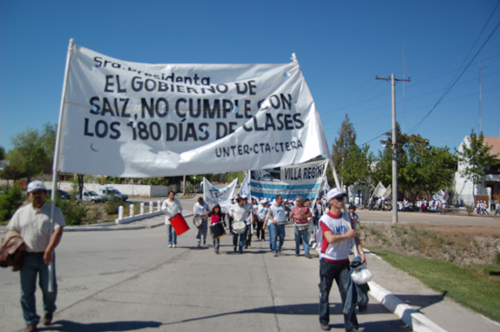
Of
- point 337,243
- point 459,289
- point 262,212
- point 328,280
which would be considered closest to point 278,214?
point 262,212

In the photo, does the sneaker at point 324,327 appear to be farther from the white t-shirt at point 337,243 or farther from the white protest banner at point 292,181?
the white protest banner at point 292,181

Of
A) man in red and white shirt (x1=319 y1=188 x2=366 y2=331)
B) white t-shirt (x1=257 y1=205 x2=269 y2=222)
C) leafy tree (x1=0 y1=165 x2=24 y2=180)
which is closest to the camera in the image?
man in red and white shirt (x1=319 y1=188 x2=366 y2=331)

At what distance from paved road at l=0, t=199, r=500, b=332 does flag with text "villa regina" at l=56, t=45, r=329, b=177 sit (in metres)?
2.09

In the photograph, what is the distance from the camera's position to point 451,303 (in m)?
6.12

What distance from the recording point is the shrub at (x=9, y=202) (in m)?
20.0

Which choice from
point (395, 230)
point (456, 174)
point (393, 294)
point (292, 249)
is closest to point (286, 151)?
point (393, 294)

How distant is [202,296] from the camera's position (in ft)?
20.7

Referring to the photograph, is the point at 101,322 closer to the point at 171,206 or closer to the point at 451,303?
the point at 451,303

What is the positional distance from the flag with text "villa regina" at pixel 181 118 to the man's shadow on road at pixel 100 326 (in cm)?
198

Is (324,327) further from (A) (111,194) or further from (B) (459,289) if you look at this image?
(A) (111,194)

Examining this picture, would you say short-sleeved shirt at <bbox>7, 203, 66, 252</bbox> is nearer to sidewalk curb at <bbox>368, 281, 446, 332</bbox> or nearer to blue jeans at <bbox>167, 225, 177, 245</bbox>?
sidewalk curb at <bbox>368, 281, 446, 332</bbox>

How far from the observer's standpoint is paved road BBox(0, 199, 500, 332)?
5000 mm

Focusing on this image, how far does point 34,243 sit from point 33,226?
8.2 inches

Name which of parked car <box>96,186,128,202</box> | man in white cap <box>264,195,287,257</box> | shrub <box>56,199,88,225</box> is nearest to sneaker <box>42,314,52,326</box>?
man in white cap <box>264,195,287,257</box>
